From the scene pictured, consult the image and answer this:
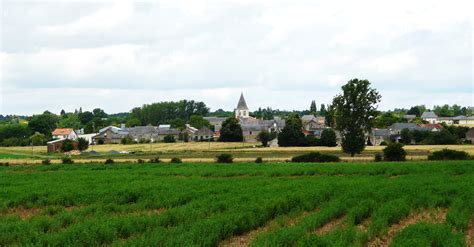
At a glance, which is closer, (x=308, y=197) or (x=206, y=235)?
(x=206, y=235)

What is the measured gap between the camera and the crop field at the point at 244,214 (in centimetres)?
1174

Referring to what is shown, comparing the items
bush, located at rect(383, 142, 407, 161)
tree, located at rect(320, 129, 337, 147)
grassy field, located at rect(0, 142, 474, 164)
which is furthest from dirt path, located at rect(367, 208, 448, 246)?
tree, located at rect(320, 129, 337, 147)

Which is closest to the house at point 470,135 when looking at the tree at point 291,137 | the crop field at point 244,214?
the tree at point 291,137

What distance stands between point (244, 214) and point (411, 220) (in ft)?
15.6

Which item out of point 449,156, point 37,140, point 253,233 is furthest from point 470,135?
point 253,233

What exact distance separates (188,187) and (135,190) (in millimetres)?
2494

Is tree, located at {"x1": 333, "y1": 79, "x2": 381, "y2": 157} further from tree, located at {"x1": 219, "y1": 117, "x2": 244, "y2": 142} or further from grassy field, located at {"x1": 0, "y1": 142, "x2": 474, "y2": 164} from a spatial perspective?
tree, located at {"x1": 219, "y1": 117, "x2": 244, "y2": 142}

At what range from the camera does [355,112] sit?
6131 cm

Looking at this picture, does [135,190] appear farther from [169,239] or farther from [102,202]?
[169,239]

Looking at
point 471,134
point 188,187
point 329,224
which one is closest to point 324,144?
point 471,134

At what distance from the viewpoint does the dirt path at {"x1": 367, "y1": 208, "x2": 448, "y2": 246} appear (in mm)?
11992

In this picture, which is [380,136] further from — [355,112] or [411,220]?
[411,220]

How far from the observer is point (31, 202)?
18.7 metres

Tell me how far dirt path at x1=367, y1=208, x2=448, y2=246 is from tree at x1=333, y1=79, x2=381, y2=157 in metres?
45.7
